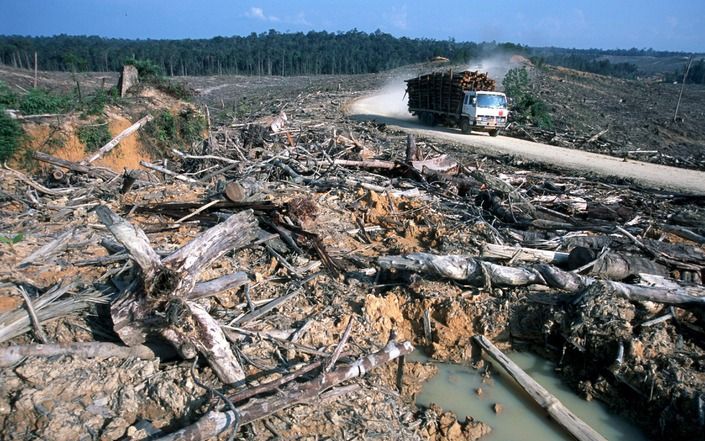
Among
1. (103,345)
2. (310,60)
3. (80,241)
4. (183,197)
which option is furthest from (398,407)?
(310,60)

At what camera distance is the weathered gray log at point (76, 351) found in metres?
3.89

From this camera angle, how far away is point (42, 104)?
519 inches

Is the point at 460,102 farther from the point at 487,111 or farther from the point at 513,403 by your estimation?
the point at 513,403

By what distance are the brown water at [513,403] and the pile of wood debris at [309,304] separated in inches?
7.3

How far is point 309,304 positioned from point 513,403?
2.64 meters

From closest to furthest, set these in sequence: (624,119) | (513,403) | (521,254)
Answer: (513,403) → (521,254) → (624,119)

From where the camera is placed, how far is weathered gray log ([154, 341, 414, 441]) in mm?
3404

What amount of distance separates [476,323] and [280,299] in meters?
2.57

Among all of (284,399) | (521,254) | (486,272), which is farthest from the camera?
(521,254)

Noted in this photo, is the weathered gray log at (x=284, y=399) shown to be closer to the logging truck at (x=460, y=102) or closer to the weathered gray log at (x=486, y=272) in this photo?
the weathered gray log at (x=486, y=272)

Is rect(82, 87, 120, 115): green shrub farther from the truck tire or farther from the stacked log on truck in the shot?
the truck tire

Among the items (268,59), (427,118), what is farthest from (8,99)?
(268,59)

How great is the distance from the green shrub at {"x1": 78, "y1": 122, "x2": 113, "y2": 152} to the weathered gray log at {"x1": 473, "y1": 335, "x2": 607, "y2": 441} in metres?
13.0

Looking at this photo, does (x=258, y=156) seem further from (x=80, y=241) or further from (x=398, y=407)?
(x=398, y=407)
